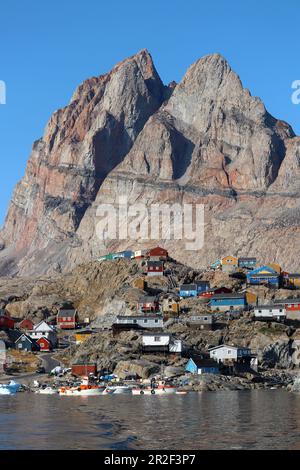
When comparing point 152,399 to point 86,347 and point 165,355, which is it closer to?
point 165,355

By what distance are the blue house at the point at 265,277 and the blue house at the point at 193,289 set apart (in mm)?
9806

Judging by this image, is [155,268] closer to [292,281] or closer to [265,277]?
[265,277]

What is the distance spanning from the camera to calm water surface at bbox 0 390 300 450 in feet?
163

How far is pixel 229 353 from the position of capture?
112 metres

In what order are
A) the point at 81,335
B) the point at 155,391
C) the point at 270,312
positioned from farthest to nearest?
the point at 81,335 → the point at 270,312 → the point at 155,391

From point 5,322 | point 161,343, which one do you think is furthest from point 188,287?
point 161,343

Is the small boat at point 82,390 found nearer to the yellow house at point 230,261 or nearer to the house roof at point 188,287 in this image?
the house roof at point 188,287

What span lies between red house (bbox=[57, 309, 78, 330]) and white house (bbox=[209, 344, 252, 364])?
4430cm

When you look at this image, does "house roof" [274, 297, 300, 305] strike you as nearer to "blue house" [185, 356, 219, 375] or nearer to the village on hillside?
the village on hillside

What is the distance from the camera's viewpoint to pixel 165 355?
366ft

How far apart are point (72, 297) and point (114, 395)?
8063 centimetres

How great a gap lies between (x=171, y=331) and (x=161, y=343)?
9.25 metres
